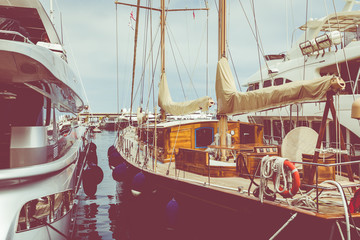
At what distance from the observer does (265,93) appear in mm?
7938

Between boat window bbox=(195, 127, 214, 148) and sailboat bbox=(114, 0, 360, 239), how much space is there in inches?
1.6

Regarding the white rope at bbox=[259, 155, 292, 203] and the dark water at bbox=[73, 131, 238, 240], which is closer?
the white rope at bbox=[259, 155, 292, 203]

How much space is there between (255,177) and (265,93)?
2.22 metres

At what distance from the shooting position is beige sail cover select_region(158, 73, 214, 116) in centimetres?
1053

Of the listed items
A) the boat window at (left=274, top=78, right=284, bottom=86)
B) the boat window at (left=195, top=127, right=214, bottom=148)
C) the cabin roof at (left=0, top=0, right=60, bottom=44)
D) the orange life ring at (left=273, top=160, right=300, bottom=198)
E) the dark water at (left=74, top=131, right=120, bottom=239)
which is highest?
the cabin roof at (left=0, top=0, right=60, bottom=44)

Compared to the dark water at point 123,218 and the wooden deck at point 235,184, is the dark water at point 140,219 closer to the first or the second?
the dark water at point 123,218

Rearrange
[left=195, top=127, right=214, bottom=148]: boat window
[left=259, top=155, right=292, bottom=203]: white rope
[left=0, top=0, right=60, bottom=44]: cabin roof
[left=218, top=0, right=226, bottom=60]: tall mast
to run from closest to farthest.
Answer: [left=259, top=155, right=292, bottom=203]: white rope
[left=0, top=0, right=60, bottom=44]: cabin roof
[left=218, top=0, right=226, bottom=60]: tall mast
[left=195, top=127, right=214, bottom=148]: boat window

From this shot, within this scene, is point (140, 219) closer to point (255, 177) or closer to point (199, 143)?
point (199, 143)

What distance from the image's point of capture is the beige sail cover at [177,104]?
34.5ft

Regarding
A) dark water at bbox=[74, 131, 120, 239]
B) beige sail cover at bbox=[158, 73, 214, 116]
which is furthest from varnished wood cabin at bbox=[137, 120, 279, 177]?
dark water at bbox=[74, 131, 120, 239]

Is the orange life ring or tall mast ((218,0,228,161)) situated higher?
tall mast ((218,0,228,161))

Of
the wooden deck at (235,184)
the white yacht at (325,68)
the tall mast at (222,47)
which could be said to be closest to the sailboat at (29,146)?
the wooden deck at (235,184)

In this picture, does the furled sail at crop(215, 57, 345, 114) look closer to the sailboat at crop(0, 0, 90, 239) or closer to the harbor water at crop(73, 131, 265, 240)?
the harbor water at crop(73, 131, 265, 240)

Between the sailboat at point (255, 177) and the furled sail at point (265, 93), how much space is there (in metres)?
0.02
